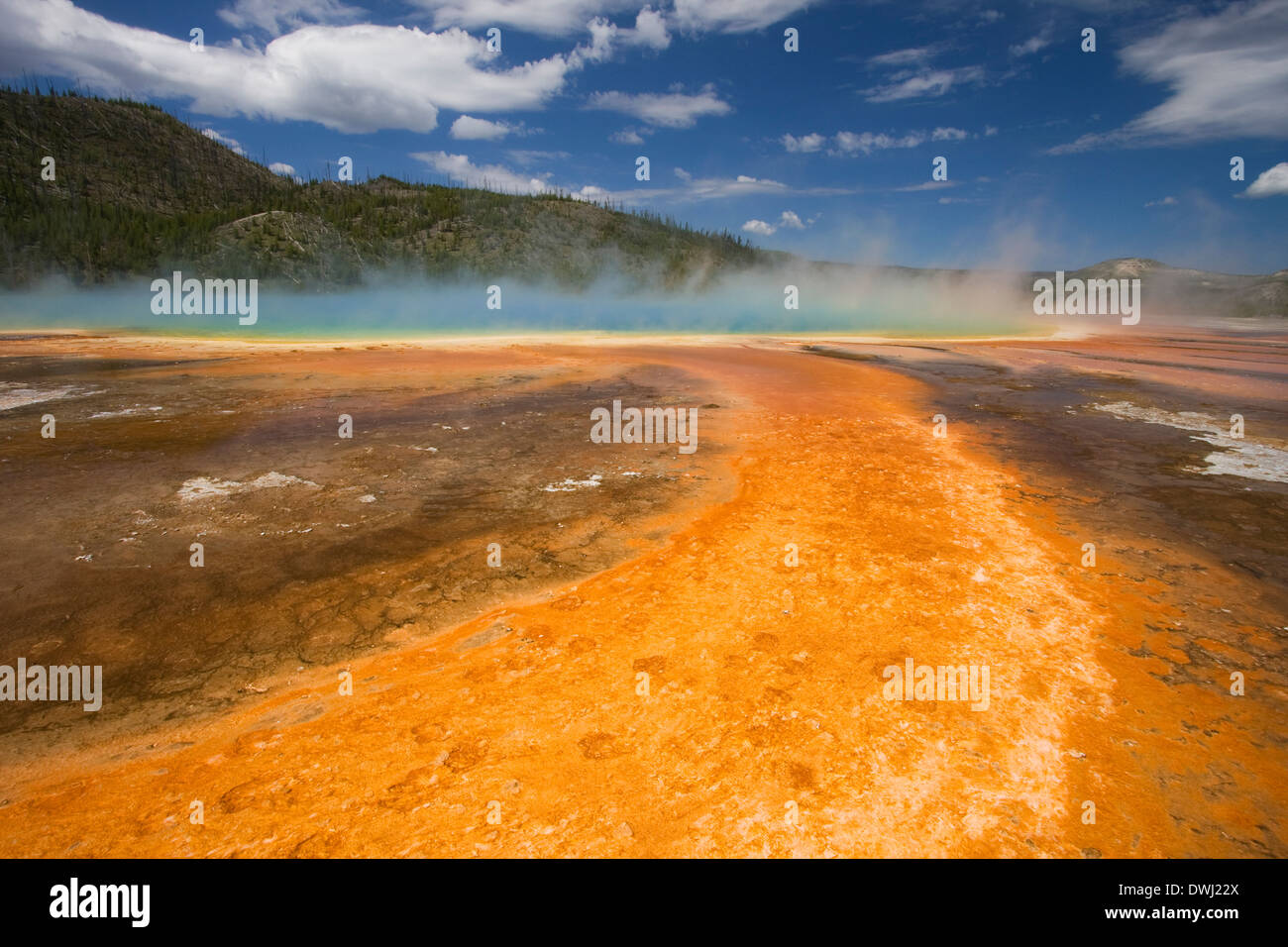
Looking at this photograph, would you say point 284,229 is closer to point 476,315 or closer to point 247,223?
point 247,223

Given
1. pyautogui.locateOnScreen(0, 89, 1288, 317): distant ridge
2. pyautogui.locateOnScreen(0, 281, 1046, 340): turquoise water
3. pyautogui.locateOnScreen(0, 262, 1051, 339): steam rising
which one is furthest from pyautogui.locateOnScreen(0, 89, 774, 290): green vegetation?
pyautogui.locateOnScreen(0, 281, 1046, 340): turquoise water

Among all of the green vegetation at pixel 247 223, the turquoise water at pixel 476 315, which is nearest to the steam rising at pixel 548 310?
the turquoise water at pixel 476 315

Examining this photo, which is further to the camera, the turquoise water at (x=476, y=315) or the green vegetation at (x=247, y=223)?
the green vegetation at (x=247, y=223)

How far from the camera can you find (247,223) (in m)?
47.7

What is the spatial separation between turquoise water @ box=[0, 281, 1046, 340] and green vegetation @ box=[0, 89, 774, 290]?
4155mm

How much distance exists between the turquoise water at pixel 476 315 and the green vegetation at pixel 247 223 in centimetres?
415

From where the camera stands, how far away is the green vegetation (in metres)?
43.8

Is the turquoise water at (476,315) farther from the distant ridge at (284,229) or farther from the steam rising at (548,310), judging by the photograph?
the distant ridge at (284,229)

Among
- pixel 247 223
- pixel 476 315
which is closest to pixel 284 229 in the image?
pixel 247 223

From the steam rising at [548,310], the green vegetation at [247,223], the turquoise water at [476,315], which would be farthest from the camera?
the green vegetation at [247,223]

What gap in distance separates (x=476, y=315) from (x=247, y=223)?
24.0 m

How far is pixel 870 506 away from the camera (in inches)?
229

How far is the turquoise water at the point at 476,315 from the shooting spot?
1205 inches
